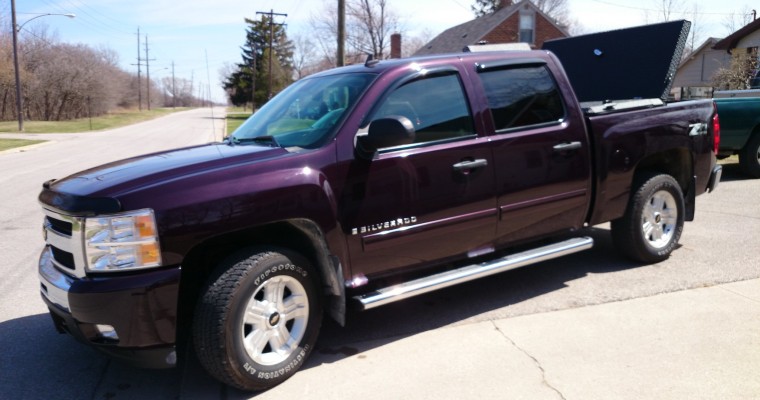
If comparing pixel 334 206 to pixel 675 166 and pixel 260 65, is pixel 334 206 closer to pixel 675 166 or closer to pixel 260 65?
pixel 675 166

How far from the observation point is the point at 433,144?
13.0 ft

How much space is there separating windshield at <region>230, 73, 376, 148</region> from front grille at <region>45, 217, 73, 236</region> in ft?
4.42

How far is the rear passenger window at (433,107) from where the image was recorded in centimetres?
397

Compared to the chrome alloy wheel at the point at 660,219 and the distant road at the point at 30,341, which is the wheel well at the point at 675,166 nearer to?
the chrome alloy wheel at the point at 660,219

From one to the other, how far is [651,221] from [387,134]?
324 centimetres

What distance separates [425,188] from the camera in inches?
153

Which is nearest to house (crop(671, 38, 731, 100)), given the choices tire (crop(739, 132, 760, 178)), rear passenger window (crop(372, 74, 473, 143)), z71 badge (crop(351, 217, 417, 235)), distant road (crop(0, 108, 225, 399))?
tire (crop(739, 132, 760, 178))

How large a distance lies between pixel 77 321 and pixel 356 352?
5.55 feet

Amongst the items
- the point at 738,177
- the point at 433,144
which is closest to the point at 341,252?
the point at 433,144

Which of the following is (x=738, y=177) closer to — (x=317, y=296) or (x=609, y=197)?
(x=609, y=197)

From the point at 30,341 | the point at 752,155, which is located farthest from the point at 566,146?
the point at 752,155

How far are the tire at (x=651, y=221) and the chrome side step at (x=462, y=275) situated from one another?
68cm

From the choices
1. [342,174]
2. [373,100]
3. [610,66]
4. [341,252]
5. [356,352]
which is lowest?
[356,352]

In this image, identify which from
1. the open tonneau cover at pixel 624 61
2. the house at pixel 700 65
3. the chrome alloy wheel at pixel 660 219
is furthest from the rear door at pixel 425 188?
the house at pixel 700 65
